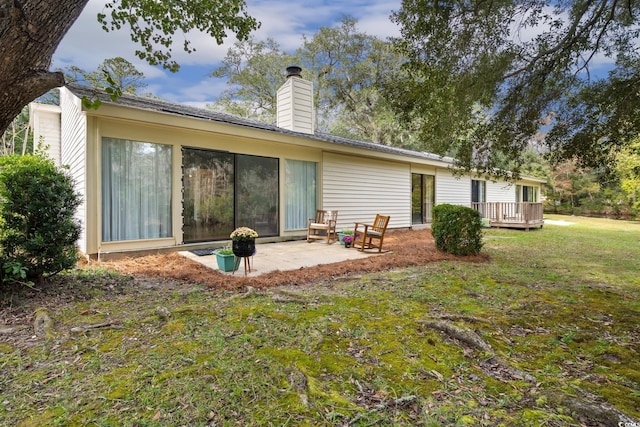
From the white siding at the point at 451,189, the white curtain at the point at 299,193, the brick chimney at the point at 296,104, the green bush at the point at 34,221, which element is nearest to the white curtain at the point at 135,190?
the green bush at the point at 34,221

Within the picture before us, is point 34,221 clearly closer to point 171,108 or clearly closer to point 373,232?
point 171,108

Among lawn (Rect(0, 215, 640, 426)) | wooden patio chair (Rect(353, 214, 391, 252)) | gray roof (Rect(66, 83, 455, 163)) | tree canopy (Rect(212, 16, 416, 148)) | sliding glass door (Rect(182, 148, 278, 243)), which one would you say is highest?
tree canopy (Rect(212, 16, 416, 148))

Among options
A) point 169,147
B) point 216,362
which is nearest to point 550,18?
point 216,362

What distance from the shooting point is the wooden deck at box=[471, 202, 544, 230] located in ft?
44.4

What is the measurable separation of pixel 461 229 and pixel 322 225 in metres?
3.41

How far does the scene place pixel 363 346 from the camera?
104 inches

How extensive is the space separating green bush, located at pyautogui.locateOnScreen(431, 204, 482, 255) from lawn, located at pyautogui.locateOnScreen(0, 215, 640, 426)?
2.46 m

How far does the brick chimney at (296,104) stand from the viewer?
31.7 feet

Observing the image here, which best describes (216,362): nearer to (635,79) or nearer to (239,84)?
(635,79)

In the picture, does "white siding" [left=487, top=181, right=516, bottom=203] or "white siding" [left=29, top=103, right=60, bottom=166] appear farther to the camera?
"white siding" [left=487, top=181, right=516, bottom=203]

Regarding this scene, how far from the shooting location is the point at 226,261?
5172 millimetres

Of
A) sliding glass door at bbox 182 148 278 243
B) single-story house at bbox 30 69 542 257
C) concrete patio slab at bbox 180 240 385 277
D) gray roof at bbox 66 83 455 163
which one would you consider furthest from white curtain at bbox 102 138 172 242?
concrete patio slab at bbox 180 240 385 277

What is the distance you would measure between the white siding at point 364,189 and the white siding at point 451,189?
2.19 metres

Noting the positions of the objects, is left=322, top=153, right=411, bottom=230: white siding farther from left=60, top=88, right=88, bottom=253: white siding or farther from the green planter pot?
left=60, top=88, right=88, bottom=253: white siding
